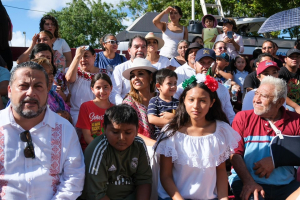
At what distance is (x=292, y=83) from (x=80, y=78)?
3.57m

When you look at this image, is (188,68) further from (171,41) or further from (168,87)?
(171,41)

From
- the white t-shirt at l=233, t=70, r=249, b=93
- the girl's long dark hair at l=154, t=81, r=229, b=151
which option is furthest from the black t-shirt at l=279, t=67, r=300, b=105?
the girl's long dark hair at l=154, t=81, r=229, b=151

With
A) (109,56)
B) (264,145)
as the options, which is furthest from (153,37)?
(264,145)

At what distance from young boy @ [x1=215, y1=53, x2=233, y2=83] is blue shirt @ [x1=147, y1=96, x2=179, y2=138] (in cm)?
240

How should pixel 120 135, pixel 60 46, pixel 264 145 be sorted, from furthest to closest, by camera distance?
pixel 60 46 < pixel 264 145 < pixel 120 135

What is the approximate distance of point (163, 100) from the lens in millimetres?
3740

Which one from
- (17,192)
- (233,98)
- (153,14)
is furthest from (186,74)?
(153,14)

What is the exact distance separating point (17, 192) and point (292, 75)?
4.93 m

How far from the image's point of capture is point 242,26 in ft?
42.3

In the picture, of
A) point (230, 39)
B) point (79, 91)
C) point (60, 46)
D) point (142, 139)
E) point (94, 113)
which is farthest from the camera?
point (230, 39)

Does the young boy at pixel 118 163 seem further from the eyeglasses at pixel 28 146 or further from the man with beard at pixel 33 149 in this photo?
the eyeglasses at pixel 28 146

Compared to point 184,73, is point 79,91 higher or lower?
lower

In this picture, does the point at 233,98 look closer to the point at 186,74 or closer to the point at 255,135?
the point at 186,74

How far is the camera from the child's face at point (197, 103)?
292 centimetres
